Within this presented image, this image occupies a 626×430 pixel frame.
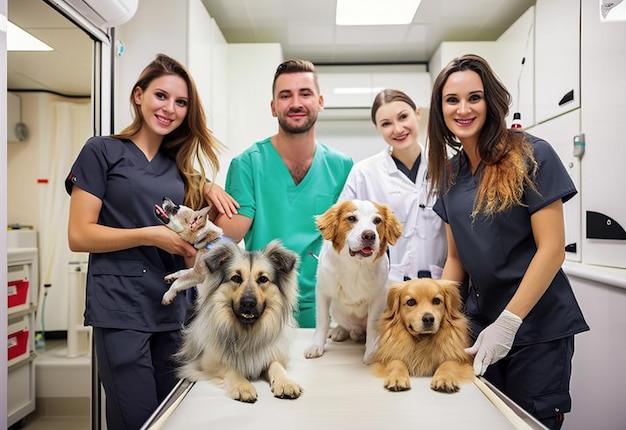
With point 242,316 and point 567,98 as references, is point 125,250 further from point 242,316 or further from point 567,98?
point 567,98

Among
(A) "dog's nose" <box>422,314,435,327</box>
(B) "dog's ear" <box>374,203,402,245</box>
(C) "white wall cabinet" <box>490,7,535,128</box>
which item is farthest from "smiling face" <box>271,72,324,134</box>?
(C) "white wall cabinet" <box>490,7,535,128</box>

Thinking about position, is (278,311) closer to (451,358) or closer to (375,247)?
(375,247)

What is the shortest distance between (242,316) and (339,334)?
599mm

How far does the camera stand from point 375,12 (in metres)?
3.50

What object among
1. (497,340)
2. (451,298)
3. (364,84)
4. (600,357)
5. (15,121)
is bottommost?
(600,357)

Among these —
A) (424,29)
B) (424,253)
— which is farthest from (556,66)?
(424,253)

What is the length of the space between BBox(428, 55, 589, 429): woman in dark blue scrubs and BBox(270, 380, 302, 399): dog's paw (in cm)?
52

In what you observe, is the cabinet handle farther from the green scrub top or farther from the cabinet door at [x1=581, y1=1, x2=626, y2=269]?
the green scrub top

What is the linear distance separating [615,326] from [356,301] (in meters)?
1.44

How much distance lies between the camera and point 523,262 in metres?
1.37

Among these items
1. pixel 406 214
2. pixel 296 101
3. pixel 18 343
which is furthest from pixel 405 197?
pixel 18 343

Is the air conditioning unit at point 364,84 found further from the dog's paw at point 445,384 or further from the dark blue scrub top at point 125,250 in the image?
the dog's paw at point 445,384

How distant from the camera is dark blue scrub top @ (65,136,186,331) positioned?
1.45 metres

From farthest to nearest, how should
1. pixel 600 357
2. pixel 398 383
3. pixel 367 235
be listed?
1. pixel 600 357
2. pixel 367 235
3. pixel 398 383
